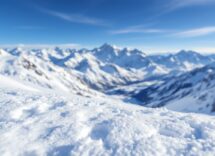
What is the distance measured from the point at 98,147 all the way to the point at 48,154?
2.23m

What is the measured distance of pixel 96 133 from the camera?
13.3 meters

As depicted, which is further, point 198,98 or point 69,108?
point 198,98

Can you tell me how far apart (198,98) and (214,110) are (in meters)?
25.9

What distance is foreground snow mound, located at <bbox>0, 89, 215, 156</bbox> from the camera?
450 inches

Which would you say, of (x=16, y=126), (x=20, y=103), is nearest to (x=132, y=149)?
(x=16, y=126)

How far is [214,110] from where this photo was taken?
11794cm

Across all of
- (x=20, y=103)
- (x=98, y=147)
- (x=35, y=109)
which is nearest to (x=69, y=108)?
(x=35, y=109)

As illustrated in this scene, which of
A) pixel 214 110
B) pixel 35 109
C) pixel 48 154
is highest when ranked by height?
pixel 35 109

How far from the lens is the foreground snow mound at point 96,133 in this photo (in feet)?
37.5

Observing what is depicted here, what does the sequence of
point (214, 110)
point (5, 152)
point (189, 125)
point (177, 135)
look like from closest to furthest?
point (5, 152), point (177, 135), point (189, 125), point (214, 110)

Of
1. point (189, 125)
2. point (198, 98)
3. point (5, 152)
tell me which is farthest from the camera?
point (198, 98)

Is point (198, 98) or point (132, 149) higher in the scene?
point (132, 149)

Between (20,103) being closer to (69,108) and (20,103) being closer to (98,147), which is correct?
(69,108)

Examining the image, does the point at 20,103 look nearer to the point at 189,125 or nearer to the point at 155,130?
the point at 155,130
